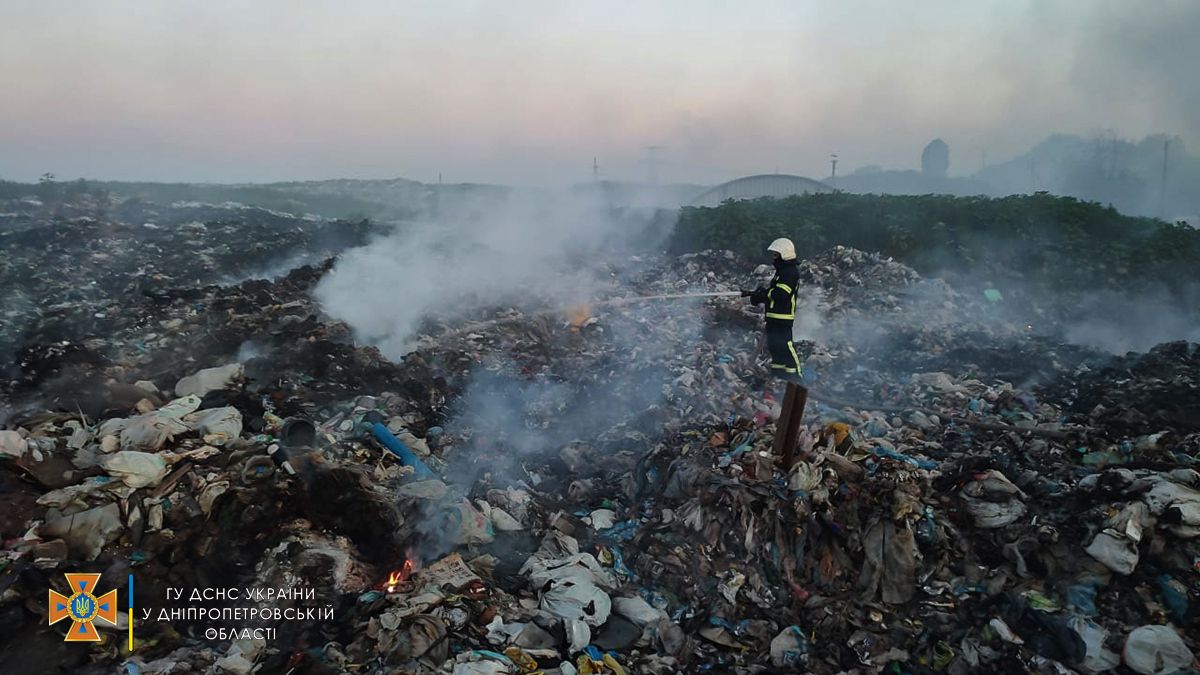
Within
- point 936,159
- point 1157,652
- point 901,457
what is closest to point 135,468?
point 901,457

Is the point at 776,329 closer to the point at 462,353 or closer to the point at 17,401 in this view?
the point at 462,353

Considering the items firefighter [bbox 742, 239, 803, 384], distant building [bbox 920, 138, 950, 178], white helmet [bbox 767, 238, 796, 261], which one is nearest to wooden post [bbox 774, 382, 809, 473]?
firefighter [bbox 742, 239, 803, 384]

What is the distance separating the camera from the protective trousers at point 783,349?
473cm

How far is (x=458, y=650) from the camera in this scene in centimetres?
298

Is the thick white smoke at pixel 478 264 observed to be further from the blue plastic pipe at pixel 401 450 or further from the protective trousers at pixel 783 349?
the protective trousers at pixel 783 349

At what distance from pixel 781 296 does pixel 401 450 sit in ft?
10.6

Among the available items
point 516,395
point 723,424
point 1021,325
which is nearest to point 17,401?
point 516,395

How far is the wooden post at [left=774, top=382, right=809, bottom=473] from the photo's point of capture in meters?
3.98

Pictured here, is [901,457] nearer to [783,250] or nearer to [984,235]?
[783,250]

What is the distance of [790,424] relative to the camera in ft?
13.2

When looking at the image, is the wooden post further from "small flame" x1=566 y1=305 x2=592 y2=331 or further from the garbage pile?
"small flame" x1=566 y1=305 x2=592 y2=331

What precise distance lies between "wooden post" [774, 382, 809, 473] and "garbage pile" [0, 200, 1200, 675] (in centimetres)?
5

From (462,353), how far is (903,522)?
16.7 ft

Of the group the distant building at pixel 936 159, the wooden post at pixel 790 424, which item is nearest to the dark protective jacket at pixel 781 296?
the wooden post at pixel 790 424
